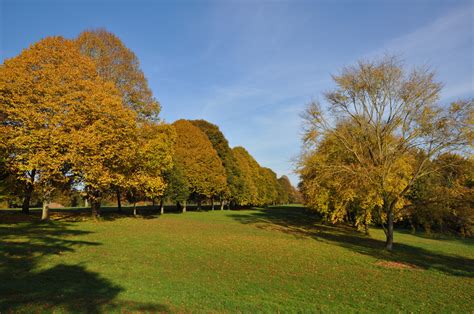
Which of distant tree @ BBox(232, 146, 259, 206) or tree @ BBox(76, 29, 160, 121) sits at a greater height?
tree @ BBox(76, 29, 160, 121)

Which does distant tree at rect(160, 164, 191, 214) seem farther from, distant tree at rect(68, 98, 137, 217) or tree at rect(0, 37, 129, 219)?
tree at rect(0, 37, 129, 219)

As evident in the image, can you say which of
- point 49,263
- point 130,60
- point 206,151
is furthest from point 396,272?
point 206,151

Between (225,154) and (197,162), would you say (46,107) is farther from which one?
(225,154)

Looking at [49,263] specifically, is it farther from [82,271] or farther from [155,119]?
[155,119]

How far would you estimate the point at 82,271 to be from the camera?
10.8m

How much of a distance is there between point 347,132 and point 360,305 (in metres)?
15.8

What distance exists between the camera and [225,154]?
6294 cm

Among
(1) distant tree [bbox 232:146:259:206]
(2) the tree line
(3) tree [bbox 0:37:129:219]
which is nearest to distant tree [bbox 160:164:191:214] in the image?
(2) the tree line

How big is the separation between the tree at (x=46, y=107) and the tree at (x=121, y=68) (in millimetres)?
6362

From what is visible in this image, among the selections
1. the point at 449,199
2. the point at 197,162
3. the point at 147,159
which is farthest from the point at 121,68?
the point at 449,199

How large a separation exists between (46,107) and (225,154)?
4330 centimetres

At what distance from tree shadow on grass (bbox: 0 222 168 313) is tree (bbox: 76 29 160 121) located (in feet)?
68.4

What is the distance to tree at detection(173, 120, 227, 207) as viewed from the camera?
1875 inches

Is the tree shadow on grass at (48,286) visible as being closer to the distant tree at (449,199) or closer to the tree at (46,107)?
the tree at (46,107)
